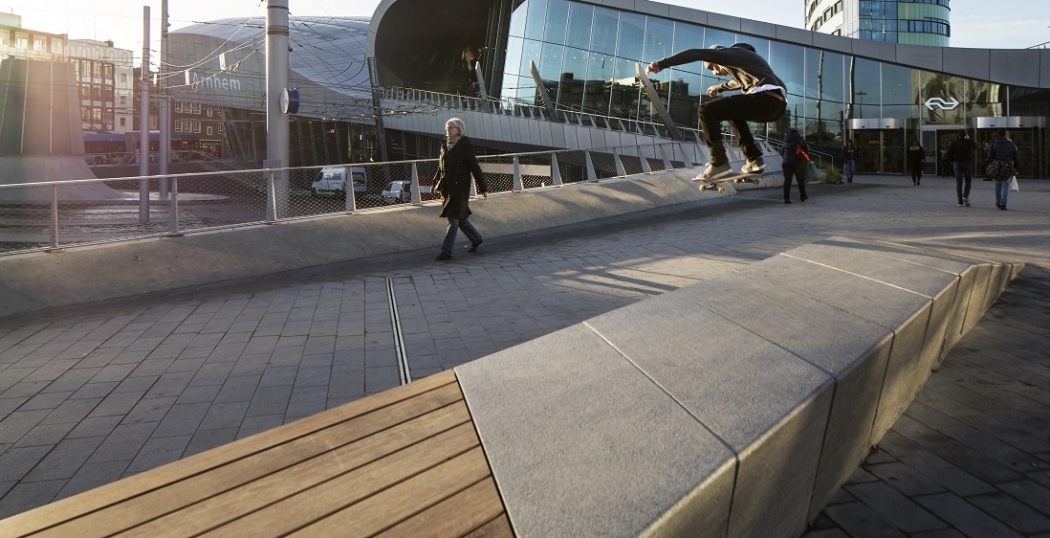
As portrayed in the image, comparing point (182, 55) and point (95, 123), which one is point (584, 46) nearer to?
point (182, 55)

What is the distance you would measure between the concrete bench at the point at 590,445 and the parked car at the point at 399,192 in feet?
28.5

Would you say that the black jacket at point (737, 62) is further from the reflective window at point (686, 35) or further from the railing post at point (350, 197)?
the reflective window at point (686, 35)

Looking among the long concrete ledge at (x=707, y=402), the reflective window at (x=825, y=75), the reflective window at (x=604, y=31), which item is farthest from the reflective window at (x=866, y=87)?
the long concrete ledge at (x=707, y=402)

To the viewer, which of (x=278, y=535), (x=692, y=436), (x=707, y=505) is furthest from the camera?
(x=692, y=436)

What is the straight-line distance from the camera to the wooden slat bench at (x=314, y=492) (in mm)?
2332

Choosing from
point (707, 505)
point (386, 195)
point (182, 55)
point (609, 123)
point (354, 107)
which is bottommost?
point (707, 505)

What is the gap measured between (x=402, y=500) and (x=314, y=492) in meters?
0.32

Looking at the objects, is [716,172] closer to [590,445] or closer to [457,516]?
[590,445]

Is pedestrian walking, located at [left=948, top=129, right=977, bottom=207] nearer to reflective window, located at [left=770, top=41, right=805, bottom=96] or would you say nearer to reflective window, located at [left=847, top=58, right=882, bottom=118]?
reflective window, located at [left=770, top=41, right=805, bottom=96]

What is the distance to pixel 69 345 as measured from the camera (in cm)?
665

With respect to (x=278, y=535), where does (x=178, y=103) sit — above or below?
above

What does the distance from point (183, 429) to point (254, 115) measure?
61296 mm

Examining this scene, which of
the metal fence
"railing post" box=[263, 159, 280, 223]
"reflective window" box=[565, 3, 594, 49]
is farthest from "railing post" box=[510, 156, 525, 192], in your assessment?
"reflective window" box=[565, 3, 594, 49]

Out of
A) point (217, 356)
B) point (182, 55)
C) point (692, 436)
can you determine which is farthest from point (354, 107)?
point (692, 436)
